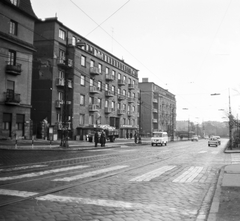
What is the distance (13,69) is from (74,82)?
14549 millimetres

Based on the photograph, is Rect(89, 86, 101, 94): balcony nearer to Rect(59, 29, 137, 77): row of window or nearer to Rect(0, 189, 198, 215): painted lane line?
Rect(59, 29, 137, 77): row of window

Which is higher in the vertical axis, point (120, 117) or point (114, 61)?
point (114, 61)

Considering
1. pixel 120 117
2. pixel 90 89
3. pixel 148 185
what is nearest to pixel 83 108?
pixel 90 89

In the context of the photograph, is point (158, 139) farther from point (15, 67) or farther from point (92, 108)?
point (15, 67)

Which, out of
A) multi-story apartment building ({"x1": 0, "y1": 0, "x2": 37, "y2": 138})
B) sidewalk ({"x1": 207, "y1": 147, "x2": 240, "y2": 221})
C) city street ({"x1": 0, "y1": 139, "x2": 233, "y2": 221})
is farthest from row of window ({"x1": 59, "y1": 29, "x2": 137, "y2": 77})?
sidewalk ({"x1": 207, "y1": 147, "x2": 240, "y2": 221})

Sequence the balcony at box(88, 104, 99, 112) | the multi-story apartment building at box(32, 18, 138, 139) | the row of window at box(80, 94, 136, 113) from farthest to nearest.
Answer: the balcony at box(88, 104, 99, 112), the row of window at box(80, 94, 136, 113), the multi-story apartment building at box(32, 18, 138, 139)

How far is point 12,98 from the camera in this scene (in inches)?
1282

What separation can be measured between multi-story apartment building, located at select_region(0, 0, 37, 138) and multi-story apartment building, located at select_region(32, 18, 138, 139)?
4020 mm

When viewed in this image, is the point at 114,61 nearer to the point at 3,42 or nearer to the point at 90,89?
the point at 90,89

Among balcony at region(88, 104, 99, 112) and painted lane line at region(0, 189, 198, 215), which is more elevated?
balcony at region(88, 104, 99, 112)

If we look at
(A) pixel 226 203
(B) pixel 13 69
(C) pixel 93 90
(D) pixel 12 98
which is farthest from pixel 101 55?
(A) pixel 226 203

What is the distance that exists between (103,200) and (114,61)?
190ft

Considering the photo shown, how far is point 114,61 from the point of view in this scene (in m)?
63.0

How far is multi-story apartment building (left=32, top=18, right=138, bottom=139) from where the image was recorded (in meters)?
42.1
